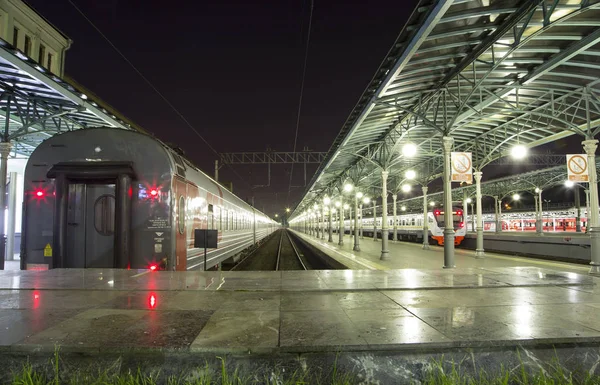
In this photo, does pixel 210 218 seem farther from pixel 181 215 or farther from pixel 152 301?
pixel 152 301

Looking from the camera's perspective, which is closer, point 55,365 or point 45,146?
point 55,365

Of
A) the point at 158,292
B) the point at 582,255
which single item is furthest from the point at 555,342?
the point at 582,255

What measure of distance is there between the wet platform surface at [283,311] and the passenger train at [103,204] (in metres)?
0.45

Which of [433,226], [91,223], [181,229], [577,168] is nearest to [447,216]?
[577,168]

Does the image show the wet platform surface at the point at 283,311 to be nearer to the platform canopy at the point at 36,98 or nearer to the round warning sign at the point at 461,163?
the round warning sign at the point at 461,163

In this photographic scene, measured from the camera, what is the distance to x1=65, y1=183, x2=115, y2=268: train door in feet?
25.3

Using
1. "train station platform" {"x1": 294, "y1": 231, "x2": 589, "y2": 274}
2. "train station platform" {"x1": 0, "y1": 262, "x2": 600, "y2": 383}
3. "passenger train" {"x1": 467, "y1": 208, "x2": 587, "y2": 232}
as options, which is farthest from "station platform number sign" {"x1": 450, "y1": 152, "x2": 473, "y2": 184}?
"passenger train" {"x1": 467, "y1": 208, "x2": 587, "y2": 232}

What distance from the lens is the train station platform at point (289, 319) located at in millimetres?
3830

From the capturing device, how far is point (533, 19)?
822 centimetres

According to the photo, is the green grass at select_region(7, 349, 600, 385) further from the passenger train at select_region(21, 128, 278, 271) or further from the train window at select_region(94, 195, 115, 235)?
the train window at select_region(94, 195, 115, 235)

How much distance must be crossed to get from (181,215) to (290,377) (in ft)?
17.7

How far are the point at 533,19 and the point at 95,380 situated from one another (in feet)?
34.6

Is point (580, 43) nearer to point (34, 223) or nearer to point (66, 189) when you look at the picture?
point (66, 189)

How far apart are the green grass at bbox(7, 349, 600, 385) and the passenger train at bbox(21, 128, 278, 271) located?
4008 mm
